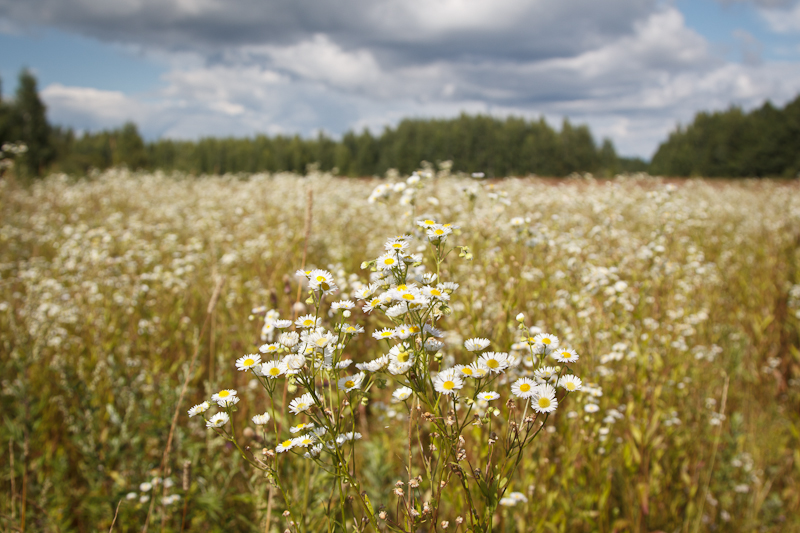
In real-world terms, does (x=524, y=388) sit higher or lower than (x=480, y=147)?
lower

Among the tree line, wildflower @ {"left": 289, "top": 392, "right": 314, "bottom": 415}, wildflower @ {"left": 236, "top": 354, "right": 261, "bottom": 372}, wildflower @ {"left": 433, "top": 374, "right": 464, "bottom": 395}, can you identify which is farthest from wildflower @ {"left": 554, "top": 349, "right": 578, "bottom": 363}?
the tree line

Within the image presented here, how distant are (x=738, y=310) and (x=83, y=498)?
5.92 m

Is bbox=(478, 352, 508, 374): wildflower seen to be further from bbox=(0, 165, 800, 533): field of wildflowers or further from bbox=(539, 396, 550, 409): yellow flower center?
bbox=(539, 396, 550, 409): yellow flower center

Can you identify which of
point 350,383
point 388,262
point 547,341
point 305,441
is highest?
point 388,262

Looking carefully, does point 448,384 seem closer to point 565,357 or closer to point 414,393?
point 414,393

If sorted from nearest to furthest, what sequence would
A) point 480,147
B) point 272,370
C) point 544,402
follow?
point 544,402
point 272,370
point 480,147

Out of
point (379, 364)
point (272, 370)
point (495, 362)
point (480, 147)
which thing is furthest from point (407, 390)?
point (480, 147)

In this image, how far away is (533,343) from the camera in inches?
45.3

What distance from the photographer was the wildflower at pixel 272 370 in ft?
3.67

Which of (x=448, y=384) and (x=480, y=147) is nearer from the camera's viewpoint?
(x=448, y=384)

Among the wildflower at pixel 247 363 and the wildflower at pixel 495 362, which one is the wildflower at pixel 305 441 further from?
the wildflower at pixel 495 362

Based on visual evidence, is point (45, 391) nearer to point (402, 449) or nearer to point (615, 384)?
point (402, 449)

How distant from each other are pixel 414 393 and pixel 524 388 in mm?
289

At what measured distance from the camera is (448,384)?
1081mm
